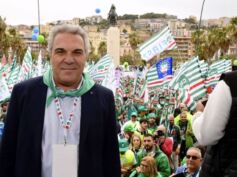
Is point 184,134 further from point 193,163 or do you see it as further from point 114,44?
point 114,44

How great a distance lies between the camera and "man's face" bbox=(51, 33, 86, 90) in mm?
2783

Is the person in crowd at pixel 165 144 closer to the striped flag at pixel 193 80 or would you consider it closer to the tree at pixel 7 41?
the striped flag at pixel 193 80

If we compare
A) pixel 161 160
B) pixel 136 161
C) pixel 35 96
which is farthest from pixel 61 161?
pixel 136 161

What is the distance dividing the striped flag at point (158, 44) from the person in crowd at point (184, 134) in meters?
4.57

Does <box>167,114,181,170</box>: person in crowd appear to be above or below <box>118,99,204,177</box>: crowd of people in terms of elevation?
below

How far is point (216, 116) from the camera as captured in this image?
269cm

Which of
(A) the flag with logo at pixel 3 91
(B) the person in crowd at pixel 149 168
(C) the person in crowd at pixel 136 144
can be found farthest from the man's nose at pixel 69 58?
(A) the flag with logo at pixel 3 91

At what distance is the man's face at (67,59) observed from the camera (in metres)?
2.78

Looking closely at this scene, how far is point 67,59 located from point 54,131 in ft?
1.23

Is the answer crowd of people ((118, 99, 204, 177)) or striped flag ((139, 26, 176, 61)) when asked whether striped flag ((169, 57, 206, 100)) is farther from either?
striped flag ((139, 26, 176, 61))

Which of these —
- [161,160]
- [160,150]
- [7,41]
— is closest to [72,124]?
[161,160]

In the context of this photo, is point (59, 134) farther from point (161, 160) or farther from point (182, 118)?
point (182, 118)

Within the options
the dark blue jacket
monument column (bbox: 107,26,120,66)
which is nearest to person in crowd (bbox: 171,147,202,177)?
the dark blue jacket

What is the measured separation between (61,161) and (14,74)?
46.5 ft
